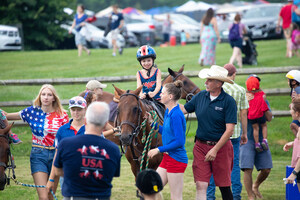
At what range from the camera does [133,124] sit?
22.9 feet

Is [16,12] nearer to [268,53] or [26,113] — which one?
[268,53]

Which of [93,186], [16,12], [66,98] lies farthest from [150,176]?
[16,12]

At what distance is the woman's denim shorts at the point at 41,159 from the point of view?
6.88 meters

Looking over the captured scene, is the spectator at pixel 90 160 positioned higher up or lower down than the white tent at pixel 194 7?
lower down

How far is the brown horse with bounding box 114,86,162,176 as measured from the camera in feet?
22.6


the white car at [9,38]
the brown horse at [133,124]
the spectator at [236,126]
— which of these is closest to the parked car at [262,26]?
the white car at [9,38]

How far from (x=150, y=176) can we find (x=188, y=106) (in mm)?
2532

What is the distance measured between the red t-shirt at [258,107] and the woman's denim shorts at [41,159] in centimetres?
381

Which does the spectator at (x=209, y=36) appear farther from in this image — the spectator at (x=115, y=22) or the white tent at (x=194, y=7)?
the white tent at (x=194, y=7)

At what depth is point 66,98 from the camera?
14539 mm

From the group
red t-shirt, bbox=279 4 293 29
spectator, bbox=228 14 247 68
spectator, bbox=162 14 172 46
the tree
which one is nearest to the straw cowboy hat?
spectator, bbox=228 14 247 68

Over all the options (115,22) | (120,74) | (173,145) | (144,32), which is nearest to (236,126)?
(173,145)

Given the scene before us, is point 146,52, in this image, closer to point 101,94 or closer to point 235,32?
point 101,94

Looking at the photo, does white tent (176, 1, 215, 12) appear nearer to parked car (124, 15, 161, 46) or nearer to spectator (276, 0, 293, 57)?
parked car (124, 15, 161, 46)
